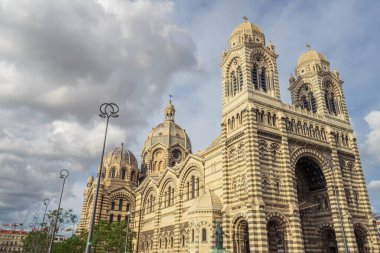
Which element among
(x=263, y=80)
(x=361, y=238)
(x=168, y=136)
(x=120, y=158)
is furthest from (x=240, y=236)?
(x=120, y=158)

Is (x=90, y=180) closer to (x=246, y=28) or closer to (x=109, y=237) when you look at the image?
(x=109, y=237)

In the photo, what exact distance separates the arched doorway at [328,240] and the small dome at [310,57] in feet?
71.9

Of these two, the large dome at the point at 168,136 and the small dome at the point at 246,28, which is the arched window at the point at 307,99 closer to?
the small dome at the point at 246,28

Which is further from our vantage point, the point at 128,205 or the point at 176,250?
the point at 128,205

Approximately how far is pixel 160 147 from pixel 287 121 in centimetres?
3107

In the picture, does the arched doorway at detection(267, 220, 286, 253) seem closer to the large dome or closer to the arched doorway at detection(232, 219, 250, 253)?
the arched doorway at detection(232, 219, 250, 253)

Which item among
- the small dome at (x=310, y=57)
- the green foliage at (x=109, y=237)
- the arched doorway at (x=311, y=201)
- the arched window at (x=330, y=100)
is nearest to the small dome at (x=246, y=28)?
the small dome at (x=310, y=57)

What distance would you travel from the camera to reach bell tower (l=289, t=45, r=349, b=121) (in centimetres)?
4119

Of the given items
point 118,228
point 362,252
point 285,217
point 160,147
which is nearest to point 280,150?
point 285,217

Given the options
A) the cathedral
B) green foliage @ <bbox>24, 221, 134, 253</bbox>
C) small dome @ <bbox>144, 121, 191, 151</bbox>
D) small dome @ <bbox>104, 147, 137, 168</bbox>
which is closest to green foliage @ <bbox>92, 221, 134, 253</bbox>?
green foliage @ <bbox>24, 221, 134, 253</bbox>

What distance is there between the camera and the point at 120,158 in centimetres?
6100

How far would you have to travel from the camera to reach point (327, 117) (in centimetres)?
3972

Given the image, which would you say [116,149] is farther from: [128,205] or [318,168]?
[318,168]

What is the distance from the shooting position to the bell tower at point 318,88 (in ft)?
135
